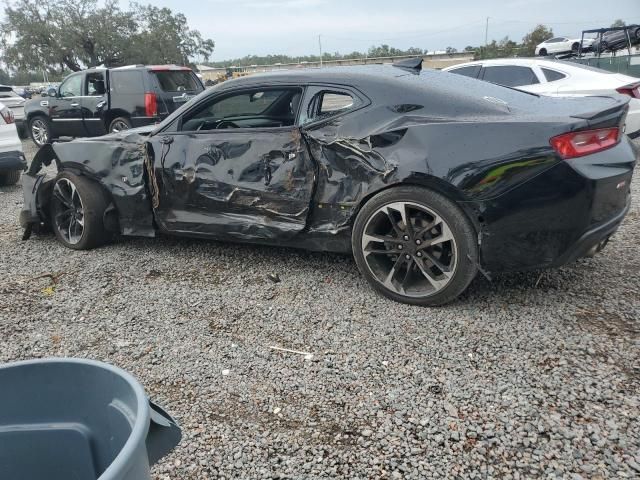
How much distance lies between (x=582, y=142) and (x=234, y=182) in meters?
2.32

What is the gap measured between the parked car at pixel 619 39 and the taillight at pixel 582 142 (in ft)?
60.1

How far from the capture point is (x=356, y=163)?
342cm

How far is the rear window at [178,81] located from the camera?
1050 cm

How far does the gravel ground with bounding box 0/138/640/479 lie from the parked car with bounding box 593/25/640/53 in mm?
17818

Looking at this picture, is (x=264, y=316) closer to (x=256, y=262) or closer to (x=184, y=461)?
(x=256, y=262)

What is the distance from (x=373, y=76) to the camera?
140 inches

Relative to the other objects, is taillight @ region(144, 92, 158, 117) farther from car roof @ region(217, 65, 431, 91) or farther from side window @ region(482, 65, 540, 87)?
car roof @ region(217, 65, 431, 91)

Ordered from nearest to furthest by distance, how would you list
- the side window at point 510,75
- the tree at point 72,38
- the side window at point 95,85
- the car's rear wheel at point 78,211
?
the car's rear wheel at point 78,211 < the side window at point 510,75 < the side window at point 95,85 < the tree at point 72,38

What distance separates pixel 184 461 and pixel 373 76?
2605mm

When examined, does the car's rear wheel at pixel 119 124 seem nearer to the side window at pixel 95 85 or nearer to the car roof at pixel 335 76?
the side window at pixel 95 85

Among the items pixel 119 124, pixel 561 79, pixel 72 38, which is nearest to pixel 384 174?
pixel 561 79

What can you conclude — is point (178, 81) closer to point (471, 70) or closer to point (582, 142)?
point (471, 70)

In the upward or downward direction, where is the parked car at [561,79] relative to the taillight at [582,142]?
upward

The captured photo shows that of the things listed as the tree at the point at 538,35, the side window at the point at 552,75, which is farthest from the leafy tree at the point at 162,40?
the side window at the point at 552,75
